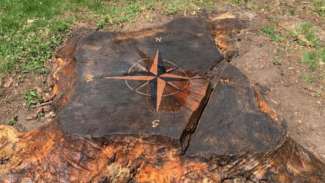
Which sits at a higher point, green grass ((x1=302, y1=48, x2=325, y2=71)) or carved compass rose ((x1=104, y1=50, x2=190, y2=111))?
carved compass rose ((x1=104, y1=50, x2=190, y2=111))

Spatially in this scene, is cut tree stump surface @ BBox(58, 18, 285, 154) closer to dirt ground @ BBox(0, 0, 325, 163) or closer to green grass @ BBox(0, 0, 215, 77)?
dirt ground @ BBox(0, 0, 325, 163)

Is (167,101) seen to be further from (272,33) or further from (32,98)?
(272,33)

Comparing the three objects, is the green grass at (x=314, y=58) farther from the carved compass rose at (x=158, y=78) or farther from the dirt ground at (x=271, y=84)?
the carved compass rose at (x=158, y=78)

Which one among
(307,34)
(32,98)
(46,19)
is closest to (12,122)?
(32,98)

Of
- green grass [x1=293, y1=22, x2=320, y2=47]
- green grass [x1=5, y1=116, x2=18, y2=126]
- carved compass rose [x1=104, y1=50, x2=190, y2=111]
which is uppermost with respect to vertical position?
carved compass rose [x1=104, y1=50, x2=190, y2=111]

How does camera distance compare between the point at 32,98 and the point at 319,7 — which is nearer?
the point at 32,98

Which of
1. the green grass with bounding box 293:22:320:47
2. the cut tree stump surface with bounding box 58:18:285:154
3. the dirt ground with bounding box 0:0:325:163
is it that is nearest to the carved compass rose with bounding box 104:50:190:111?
the cut tree stump surface with bounding box 58:18:285:154
